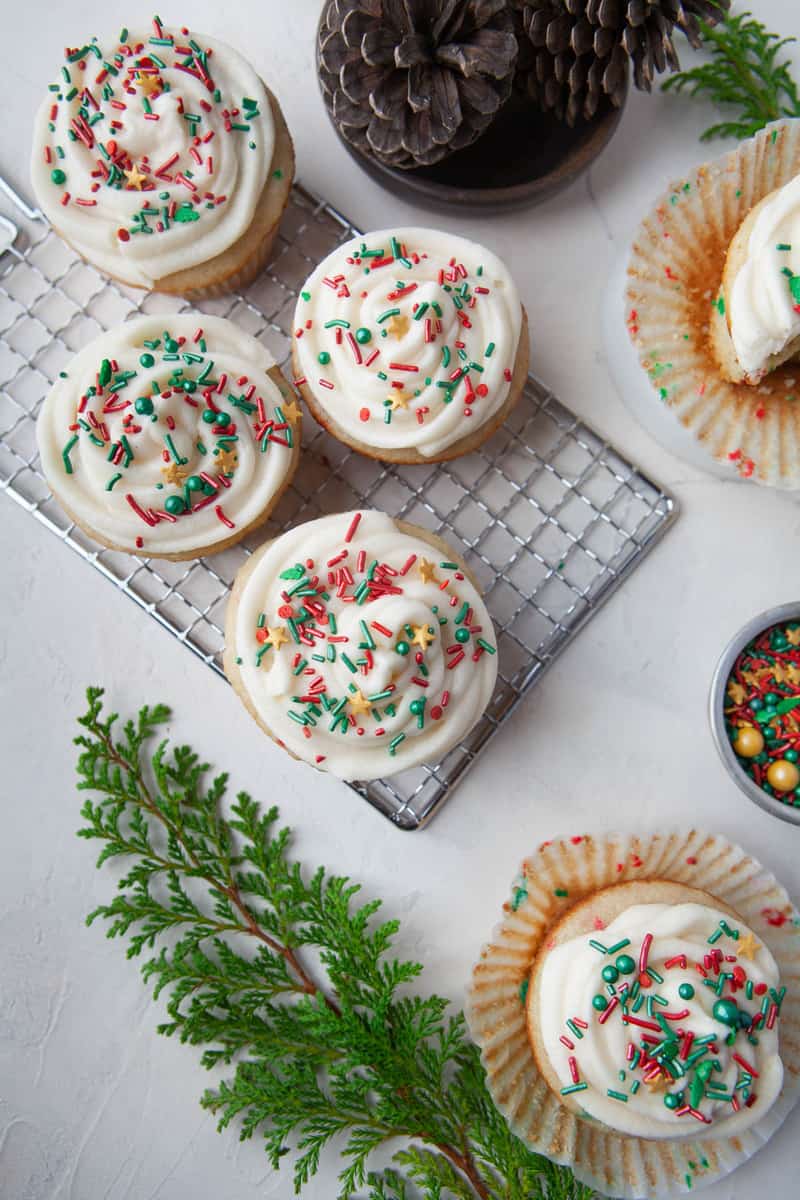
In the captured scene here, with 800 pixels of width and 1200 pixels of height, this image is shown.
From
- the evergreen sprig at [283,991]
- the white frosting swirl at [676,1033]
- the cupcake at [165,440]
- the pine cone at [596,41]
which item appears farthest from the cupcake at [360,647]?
the pine cone at [596,41]

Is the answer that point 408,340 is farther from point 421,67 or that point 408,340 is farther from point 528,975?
point 528,975

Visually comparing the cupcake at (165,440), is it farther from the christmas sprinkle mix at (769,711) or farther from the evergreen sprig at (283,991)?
the christmas sprinkle mix at (769,711)

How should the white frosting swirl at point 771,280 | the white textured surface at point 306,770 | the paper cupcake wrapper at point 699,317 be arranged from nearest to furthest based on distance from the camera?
the white frosting swirl at point 771,280
the paper cupcake wrapper at point 699,317
the white textured surface at point 306,770

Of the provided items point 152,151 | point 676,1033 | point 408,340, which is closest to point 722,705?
point 676,1033

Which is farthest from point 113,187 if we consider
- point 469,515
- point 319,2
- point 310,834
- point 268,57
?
point 310,834

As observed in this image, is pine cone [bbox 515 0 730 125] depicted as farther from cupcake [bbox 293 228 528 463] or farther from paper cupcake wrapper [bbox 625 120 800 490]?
cupcake [bbox 293 228 528 463]

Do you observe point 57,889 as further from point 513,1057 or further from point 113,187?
point 113,187
